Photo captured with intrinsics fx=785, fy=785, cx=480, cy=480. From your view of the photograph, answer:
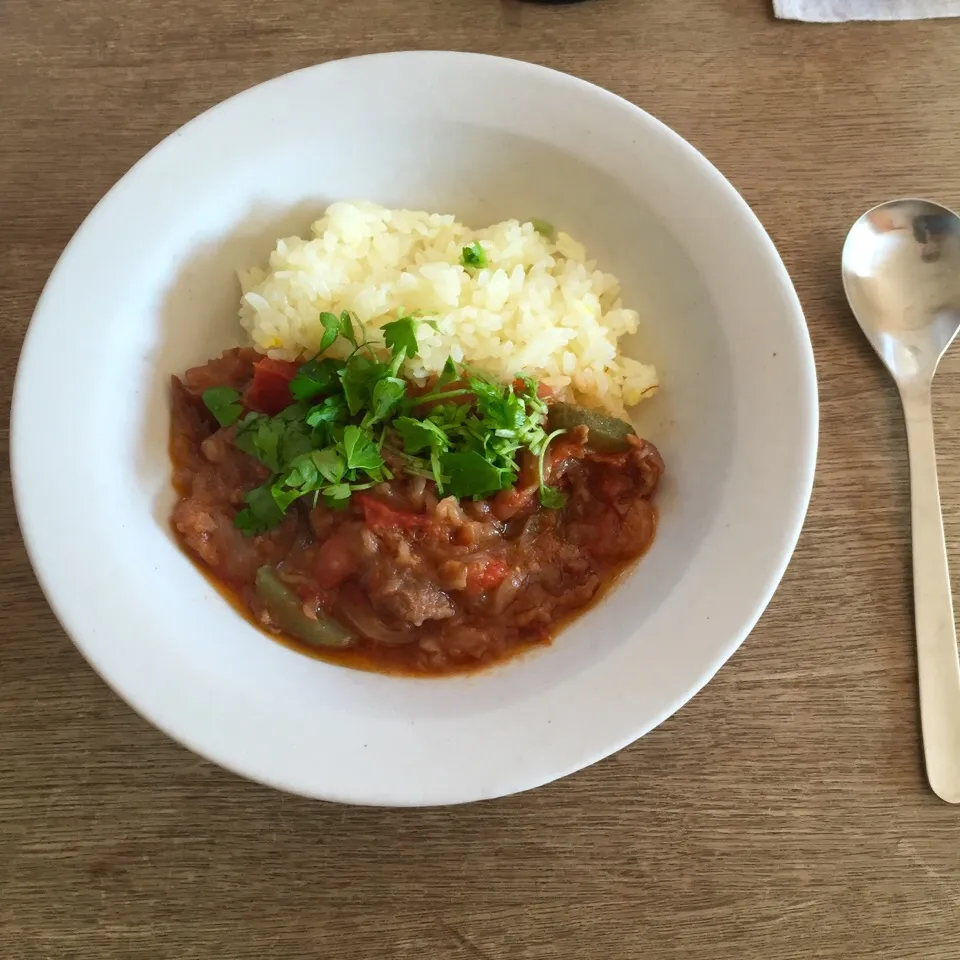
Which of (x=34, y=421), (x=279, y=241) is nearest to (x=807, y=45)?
(x=279, y=241)

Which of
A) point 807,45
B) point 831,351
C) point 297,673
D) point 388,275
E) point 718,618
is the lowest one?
point 297,673

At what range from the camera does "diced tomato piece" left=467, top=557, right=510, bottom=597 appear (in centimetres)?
187

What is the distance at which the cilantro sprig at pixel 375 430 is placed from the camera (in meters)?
1.89

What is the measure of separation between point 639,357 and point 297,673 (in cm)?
123

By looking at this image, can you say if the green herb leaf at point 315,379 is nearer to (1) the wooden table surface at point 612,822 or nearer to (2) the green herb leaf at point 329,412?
(2) the green herb leaf at point 329,412

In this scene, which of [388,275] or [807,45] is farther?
[807,45]

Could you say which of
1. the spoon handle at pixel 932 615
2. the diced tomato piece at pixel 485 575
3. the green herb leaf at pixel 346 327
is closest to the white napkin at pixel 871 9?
the spoon handle at pixel 932 615

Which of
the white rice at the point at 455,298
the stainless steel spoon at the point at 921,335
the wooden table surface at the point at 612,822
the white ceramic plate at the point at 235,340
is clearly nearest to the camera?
the white ceramic plate at the point at 235,340

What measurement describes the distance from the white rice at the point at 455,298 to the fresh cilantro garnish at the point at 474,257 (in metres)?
0.02

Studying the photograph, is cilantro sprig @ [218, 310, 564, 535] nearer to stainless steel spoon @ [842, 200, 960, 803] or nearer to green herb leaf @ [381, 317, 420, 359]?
green herb leaf @ [381, 317, 420, 359]

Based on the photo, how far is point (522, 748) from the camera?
162 centimetres

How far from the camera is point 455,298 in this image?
2.09m

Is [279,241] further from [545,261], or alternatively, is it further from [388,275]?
[545,261]

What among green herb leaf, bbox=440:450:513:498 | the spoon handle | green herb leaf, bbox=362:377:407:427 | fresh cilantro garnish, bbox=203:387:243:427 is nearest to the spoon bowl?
the spoon handle
